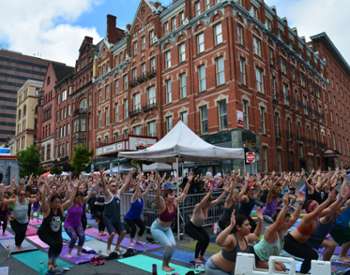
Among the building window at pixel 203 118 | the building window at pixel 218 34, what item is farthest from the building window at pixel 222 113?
the building window at pixel 218 34

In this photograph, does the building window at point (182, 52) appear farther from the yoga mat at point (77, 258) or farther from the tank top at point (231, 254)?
the tank top at point (231, 254)

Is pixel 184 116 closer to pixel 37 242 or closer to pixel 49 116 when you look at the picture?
pixel 37 242

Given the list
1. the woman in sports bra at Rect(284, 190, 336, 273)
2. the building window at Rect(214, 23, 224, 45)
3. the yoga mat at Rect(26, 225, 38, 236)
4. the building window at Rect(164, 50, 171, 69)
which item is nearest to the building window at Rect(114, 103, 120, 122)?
the building window at Rect(164, 50, 171, 69)

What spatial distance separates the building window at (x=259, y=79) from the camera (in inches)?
983

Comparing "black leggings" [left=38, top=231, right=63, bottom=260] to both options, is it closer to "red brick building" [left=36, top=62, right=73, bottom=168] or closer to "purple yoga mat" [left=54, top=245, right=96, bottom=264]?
"purple yoga mat" [left=54, top=245, right=96, bottom=264]

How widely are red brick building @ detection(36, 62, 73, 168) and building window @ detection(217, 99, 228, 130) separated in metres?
34.3

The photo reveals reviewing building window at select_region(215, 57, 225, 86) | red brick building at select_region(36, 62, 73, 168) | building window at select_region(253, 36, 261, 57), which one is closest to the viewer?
building window at select_region(215, 57, 225, 86)

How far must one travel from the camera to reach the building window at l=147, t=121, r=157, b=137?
93.5ft

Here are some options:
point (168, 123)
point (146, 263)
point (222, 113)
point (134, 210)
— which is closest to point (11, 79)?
point (168, 123)

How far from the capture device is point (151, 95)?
2941 cm

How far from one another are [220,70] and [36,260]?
19.0 m

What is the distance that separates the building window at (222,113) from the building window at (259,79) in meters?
3.98

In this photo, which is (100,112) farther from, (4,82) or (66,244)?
(4,82)

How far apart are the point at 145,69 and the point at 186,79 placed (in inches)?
252
